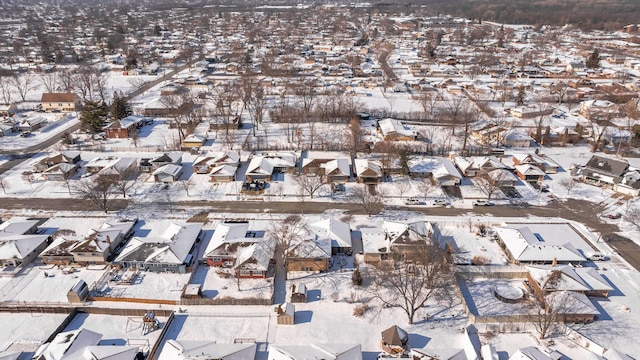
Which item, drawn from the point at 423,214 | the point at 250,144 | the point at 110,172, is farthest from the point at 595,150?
the point at 110,172

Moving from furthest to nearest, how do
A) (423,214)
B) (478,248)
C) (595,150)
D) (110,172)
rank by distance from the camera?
1. (595,150)
2. (110,172)
3. (423,214)
4. (478,248)

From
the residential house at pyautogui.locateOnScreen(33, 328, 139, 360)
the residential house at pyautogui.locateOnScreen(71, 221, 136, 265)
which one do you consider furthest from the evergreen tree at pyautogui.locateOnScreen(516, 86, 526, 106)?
the residential house at pyautogui.locateOnScreen(33, 328, 139, 360)

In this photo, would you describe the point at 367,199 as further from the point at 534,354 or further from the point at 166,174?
the point at 166,174

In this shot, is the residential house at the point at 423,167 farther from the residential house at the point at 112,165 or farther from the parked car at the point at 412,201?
the residential house at the point at 112,165

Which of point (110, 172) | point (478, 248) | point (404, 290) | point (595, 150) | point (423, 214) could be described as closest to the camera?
point (404, 290)

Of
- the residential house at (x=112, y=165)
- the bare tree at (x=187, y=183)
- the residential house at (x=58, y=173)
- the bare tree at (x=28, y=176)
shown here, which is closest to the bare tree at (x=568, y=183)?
the bare tree at (x=187, y=183)

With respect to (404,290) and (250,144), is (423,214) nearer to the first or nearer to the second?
(404,290)

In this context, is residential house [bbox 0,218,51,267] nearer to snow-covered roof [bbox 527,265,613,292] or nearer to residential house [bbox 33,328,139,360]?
residential house [bbox 33,328,139,360]
